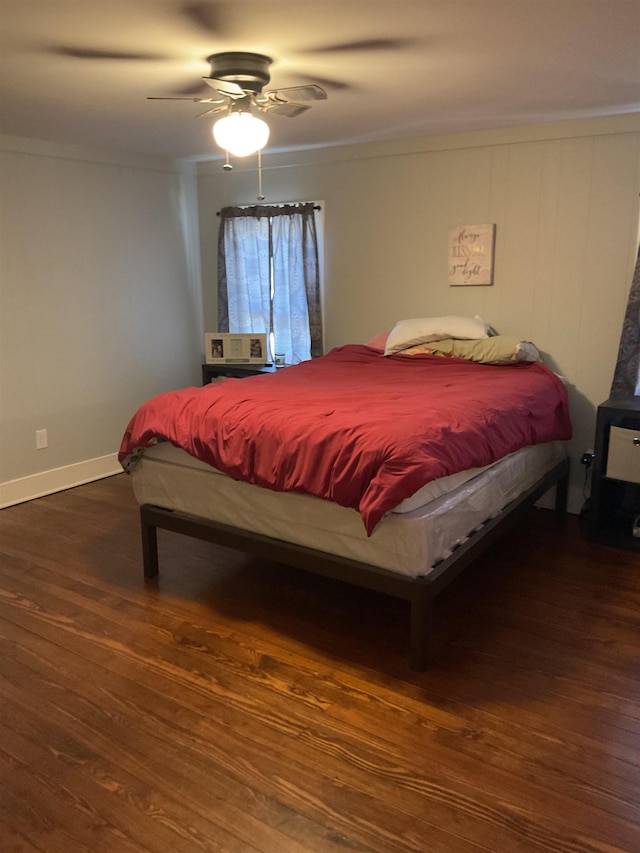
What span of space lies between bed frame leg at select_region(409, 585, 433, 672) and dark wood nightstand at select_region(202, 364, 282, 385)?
8.24 feet

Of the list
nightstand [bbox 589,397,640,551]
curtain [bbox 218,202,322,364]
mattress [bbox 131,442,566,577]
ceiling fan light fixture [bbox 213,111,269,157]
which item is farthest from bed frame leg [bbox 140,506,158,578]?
nightstand [bbox 589,397,640,551]

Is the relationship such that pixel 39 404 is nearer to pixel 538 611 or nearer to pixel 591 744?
pixel 538 611

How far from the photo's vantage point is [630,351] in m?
3.53

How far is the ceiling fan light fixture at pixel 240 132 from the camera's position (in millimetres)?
2688

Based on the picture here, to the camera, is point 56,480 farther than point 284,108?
Yes

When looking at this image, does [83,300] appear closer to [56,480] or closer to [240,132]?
[56,480]

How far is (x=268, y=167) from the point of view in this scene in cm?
479

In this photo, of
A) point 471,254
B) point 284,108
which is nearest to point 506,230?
point 471,254

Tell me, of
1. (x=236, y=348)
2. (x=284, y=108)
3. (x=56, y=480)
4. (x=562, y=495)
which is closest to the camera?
(x=284, y=108)

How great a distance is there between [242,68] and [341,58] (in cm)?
36

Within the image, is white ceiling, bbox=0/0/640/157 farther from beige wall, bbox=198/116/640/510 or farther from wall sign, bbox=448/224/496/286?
wall sign, bbox=448/224/496/286

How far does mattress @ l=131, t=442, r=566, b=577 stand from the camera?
2.32 meters

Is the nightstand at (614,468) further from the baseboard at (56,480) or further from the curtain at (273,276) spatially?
the baseboard at (56,480)

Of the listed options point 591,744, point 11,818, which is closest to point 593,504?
point 591,744
